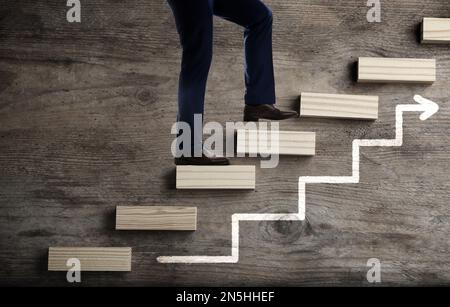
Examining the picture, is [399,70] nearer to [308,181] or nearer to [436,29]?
[436,29]

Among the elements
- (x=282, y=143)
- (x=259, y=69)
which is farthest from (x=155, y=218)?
(x=259, y=69)

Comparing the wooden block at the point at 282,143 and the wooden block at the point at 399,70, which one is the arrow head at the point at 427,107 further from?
the wooden block at the point at 282,143

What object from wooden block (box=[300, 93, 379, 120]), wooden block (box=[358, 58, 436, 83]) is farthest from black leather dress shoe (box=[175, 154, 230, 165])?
wooden block (box=[358, 58, 436, 83])

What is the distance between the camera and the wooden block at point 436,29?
168 centimetres

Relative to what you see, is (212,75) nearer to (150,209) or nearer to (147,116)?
(147,116)

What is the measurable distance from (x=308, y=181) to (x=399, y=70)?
0.42 metres

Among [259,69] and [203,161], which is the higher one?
[259,69]

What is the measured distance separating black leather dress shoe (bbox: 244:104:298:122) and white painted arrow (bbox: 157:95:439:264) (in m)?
0.19

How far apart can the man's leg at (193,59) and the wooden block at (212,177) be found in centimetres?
6

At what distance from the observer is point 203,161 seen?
1625 millimetres

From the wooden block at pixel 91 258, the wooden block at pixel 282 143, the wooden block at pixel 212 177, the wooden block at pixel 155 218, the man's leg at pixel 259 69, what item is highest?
the man's leg at pixel 259 69

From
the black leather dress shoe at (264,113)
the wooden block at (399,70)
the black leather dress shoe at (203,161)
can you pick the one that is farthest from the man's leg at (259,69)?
the wooden block at (399,70)

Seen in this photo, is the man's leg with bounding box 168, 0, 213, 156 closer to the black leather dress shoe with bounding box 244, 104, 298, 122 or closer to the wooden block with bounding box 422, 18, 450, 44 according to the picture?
the black leather dress shoe with bounding box 244, 104, 298, 122
